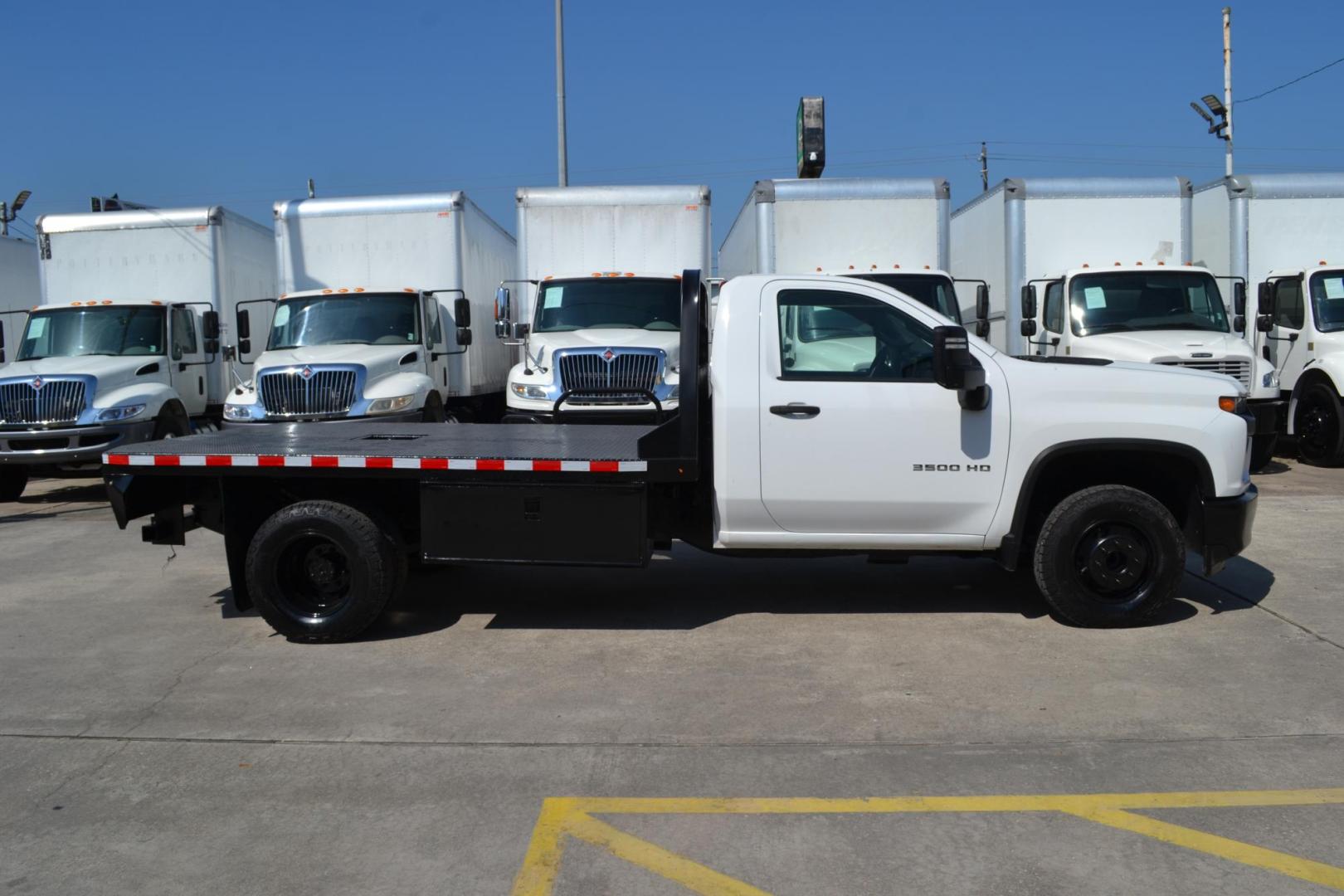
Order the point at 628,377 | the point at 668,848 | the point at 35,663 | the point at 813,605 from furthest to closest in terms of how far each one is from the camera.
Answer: the point at 628,377
the point at 813,605
the point at 35,663
the point at 668,848

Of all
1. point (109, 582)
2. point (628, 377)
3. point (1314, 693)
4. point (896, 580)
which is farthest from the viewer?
point (628, 377)

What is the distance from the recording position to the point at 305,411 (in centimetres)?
1184

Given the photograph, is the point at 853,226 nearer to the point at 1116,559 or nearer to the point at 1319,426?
the point at 1319,426

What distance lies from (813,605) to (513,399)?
510 centimetres

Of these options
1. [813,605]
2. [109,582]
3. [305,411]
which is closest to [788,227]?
[305,411]

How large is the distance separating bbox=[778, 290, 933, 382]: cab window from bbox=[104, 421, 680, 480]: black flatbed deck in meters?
1.00

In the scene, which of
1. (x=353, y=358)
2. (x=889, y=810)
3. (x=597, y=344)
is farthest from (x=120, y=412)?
(x=889, y=810)

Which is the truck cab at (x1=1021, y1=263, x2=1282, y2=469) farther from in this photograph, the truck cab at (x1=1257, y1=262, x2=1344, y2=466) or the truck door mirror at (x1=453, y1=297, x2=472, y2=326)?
the truck door mirror at (x1=453, y1=297, x2=472, y2=326)

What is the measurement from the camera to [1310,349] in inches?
549

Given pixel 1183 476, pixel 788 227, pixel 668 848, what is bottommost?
pixel 668 848

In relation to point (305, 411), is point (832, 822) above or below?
below

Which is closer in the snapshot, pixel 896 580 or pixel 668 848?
pixel 668 848

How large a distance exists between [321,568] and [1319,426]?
1252 cm

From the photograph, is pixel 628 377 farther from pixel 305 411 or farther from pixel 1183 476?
pixel 1183 476
